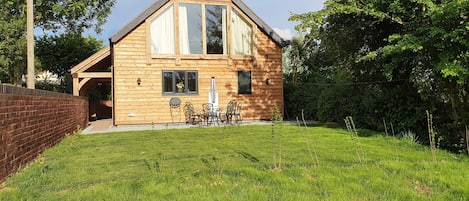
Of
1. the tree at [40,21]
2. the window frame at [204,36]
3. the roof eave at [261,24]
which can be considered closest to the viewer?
the window frame at [204,36]

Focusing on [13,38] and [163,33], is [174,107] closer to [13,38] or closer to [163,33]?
[163,33]

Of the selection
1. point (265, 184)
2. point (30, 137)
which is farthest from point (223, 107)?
point (265, 184)

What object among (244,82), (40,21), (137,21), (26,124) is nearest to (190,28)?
(137,21)

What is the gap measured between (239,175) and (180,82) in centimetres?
981

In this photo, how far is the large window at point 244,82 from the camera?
14.5 metres

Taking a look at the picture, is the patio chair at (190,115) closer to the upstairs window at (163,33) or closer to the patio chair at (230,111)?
the patio chair at (230,111)

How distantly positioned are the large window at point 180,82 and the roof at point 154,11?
208 centimetres

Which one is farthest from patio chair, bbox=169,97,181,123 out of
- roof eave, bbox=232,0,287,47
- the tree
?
the tree

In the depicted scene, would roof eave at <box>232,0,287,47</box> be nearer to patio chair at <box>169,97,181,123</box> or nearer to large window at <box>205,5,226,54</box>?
large window at <box>205,5,226,54</box>

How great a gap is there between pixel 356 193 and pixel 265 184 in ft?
3.18

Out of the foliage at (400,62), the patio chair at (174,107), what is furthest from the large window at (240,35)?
the foliage at (400,62)

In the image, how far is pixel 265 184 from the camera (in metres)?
3.90

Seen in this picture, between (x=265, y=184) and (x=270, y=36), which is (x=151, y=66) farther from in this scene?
(x=265, y=184)

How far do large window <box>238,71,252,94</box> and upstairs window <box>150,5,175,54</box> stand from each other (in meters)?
2.99
